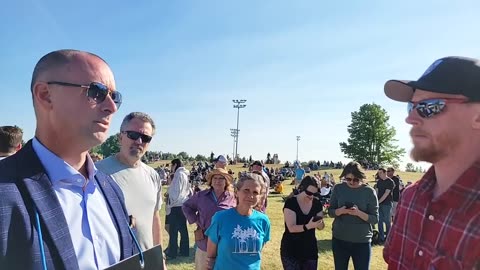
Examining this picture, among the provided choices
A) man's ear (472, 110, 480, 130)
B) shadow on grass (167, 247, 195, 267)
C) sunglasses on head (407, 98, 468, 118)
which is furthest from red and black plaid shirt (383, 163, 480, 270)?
shadow on grass (167, 247, 195, 267)

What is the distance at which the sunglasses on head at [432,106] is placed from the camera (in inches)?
73.2

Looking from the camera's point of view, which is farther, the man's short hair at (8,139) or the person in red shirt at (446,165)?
the man's short hair at (8,139)

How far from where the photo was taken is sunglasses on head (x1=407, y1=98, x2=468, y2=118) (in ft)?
6.10

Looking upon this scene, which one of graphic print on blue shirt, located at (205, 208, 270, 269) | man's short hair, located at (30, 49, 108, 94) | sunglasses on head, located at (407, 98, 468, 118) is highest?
man's short hair, located at (30, 49, 108, 94)

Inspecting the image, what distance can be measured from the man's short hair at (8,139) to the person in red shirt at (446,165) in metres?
4.26

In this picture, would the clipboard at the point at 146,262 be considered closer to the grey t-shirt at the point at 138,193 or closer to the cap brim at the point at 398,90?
the cap brim at the point at 398,90

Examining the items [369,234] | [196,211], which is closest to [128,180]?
[196,211]

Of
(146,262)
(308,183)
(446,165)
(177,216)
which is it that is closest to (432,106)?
(446,165)

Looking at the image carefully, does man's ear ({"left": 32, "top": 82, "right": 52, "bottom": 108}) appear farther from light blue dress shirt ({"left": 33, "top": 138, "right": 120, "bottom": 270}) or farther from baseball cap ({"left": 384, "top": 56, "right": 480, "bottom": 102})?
baseball cap ({"left": 384, "top": 56, "right": 480, "bottom": 102})

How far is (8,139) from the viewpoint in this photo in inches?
171

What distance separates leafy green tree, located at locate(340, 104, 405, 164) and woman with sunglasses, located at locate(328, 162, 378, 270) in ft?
193

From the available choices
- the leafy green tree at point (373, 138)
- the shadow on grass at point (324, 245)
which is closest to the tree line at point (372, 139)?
the leafy green tree at point (373, 138)

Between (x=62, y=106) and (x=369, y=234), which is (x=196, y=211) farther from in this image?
(x=62, y=106)

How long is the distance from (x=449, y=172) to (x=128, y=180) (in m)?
3.05
